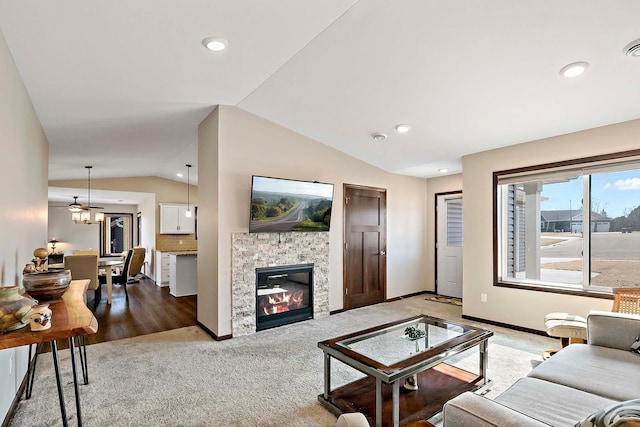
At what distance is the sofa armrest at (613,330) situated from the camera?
2.35 m

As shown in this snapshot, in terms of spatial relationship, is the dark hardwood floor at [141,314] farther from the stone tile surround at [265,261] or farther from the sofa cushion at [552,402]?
the sofa cushion at [552,402]

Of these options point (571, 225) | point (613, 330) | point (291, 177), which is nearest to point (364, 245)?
point (291, 177)

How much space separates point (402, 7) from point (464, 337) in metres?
2.53

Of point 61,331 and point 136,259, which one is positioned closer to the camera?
point 61,331

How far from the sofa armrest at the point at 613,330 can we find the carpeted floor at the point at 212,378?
2.52ft

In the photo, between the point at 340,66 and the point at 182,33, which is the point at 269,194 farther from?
the point at 182,33

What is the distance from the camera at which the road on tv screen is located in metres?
4.25

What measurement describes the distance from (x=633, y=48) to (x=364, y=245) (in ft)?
13.1

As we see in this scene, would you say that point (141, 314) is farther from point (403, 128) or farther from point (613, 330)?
point (613, 330)

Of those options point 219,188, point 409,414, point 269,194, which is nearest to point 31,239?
point 219,188

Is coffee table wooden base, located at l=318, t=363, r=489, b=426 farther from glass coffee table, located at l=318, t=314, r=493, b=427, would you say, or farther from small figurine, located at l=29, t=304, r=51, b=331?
small figurine, located at l=29, t=304, r=51, b=331

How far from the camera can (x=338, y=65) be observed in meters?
3.02

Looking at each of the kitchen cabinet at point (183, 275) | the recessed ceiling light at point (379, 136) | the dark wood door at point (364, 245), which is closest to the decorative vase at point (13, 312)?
the recessed ceiling light at point (379, 136)

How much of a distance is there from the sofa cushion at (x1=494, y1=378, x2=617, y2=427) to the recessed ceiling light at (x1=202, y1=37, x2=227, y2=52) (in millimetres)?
3057
